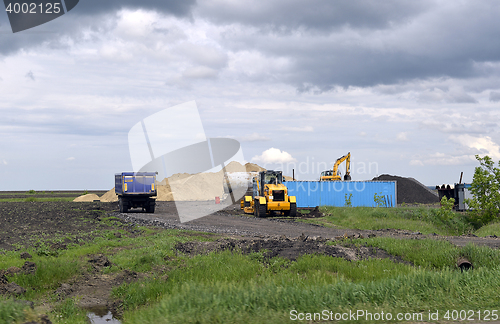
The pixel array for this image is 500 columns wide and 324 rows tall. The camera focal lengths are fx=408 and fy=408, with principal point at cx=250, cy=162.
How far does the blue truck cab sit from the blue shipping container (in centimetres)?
1247

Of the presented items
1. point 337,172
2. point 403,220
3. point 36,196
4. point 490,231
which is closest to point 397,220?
point 403,220

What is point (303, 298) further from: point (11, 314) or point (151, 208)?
point (151, 208)

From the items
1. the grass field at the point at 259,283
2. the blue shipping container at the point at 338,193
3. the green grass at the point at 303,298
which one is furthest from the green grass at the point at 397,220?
the green grass at the point at 303,298

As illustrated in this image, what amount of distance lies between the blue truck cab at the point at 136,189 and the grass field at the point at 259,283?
15.2 metres

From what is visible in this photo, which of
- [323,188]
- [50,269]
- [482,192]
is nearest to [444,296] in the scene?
[50,269]

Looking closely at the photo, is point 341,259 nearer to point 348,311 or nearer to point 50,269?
point 348,311

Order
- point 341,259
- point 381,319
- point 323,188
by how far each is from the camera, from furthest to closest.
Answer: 1. point 323,188
2. point 341,259
3. point 381,319

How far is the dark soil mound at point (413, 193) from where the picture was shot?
48622mm

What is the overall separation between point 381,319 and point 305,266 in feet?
16.2

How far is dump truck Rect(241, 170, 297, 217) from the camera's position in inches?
1121

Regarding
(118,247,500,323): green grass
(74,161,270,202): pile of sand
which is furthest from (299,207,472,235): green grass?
(74,161,270,202): pile of sand

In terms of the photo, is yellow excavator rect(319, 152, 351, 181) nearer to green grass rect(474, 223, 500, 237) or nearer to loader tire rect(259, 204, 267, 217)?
loader tire rect(259, 204, 267, 217)

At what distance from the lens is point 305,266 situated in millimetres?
10812

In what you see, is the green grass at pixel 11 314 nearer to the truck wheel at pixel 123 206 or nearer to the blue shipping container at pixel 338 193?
the truck wheel at pixel 123 206
